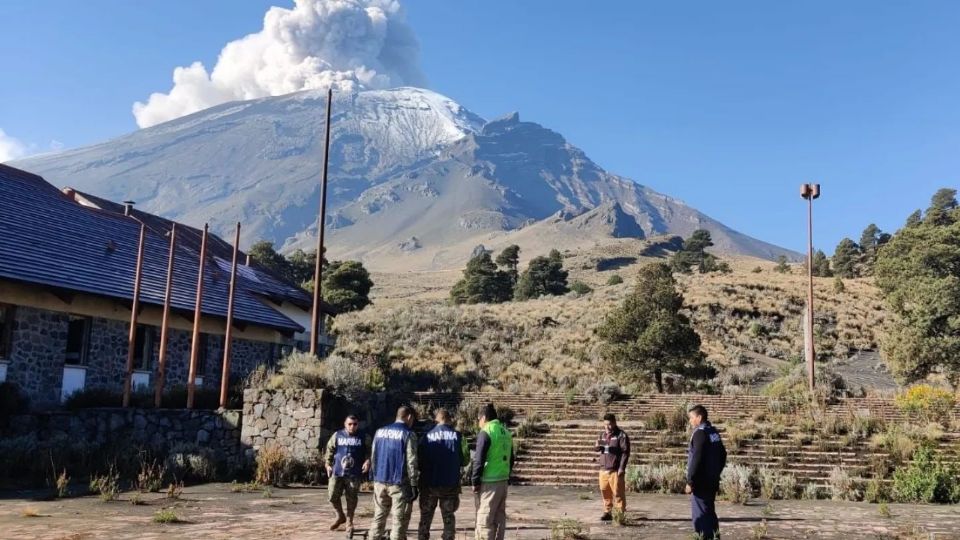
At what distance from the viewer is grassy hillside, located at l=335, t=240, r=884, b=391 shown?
3928cm

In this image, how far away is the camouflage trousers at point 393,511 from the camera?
902 centimetres

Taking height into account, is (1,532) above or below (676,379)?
below

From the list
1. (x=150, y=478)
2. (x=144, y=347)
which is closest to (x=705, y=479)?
(x=150, y=478)

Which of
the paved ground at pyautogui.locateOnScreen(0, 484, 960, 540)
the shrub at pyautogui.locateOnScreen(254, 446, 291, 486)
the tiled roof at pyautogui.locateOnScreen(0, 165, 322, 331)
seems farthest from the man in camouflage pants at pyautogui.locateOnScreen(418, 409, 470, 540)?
the tiled roof at pyautogui.locateOnScreen(0, 165, 322, 331)

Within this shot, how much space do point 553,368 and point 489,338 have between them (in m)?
8.32

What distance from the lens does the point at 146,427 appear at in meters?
18.0

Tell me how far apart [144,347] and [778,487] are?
18123 millimetres

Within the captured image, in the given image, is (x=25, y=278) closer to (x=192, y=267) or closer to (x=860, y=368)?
(x=192, y=267)

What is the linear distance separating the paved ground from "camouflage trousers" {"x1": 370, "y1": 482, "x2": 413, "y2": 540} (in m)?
1.69

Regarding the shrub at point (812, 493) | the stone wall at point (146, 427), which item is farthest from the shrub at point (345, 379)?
the shrub at point (812, 493)

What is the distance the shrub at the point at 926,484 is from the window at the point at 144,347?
2003cm

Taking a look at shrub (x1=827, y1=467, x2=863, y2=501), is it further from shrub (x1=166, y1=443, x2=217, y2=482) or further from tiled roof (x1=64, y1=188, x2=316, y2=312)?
tiled roof (x1=64, y1=188, x2=316, y2=312)

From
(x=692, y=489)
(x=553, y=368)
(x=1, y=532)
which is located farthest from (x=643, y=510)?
(x=553, y=368)

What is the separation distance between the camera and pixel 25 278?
1977cm
